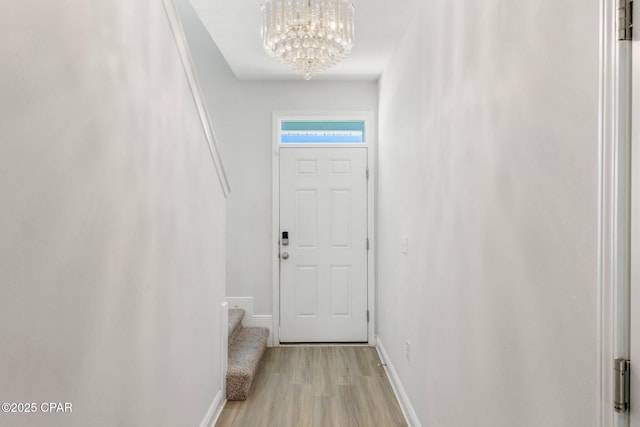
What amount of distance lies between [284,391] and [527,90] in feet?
8.75

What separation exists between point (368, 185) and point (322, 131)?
0.74 metres

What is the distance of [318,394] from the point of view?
2945 millimetres

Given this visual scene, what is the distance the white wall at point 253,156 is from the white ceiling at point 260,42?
159 millimetres

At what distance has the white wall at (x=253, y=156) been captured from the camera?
405 centimetres

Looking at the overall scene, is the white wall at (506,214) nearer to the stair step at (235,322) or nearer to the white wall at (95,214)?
the white wall at (95,214)

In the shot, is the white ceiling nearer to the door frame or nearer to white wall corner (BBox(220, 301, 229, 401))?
the door frame

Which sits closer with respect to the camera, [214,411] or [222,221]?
[214,411]

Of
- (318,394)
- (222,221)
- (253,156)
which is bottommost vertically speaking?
(318,394)

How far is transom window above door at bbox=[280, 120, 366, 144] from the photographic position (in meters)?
4.12

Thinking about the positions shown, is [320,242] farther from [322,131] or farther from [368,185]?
[322,131]

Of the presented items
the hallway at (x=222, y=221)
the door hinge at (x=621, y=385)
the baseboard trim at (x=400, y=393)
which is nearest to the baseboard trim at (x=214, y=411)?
the hallway at (x=222, y=221)

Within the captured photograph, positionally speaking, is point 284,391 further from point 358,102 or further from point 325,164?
point 358,102

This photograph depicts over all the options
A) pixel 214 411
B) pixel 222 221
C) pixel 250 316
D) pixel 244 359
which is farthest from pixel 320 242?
pixel 214 411

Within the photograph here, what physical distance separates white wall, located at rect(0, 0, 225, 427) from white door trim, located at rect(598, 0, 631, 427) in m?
1.24
